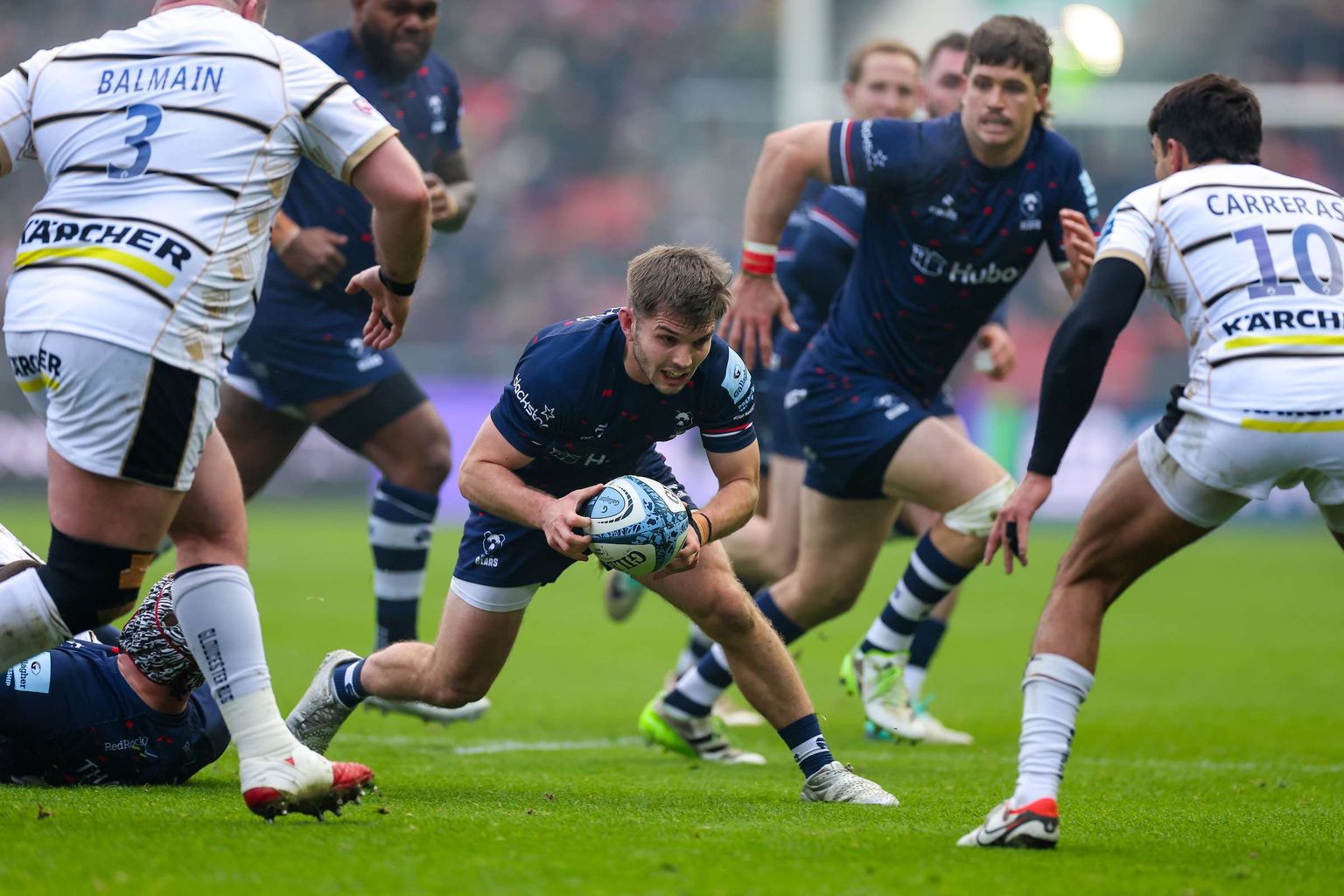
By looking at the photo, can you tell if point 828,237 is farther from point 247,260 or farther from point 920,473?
point 247,260

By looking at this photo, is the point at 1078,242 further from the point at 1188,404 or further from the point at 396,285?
the point at 396,285

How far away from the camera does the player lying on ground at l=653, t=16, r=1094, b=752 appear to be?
632 cm

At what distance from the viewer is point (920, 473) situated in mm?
6344

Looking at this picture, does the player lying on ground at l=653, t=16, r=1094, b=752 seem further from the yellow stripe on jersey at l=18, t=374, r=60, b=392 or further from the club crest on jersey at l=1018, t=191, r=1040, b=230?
the yellow stripe on jersey at l=18, t=374, r=60, b=392

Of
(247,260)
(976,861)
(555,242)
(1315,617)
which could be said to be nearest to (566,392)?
(247,260)

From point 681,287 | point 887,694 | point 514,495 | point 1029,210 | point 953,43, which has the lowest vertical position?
point 887,694

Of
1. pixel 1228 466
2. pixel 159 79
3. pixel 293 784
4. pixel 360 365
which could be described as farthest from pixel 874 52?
pixel 293 784

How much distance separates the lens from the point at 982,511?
20.6 feet

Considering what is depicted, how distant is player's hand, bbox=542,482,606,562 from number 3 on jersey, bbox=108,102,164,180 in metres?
1.40

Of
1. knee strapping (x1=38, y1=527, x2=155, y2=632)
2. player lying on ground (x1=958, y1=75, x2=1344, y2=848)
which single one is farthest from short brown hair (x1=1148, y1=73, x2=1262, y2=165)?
knee strapping (x1=38, y1=527, x2=155, y2=632)

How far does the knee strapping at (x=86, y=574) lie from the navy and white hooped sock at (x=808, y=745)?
206 cm

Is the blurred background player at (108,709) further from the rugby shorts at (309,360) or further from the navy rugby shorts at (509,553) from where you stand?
the rugby shorts at (309,360)

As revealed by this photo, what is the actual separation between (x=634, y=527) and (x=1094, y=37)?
18.5 metres

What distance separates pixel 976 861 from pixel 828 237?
4.51m
